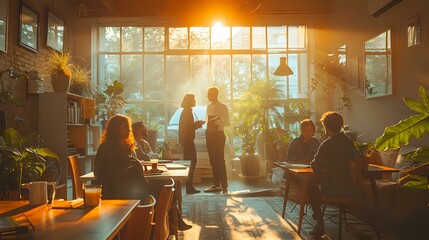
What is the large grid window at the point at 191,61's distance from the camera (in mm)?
10891

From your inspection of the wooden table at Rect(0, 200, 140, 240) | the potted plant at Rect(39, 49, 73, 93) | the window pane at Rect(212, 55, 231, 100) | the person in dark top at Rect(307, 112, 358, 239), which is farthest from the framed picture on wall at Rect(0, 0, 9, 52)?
the window pane at Rect(212, 55, 231, 100)

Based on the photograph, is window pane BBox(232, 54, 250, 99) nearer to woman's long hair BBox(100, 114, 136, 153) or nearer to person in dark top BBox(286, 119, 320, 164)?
person in dark top BBox(286, 119, 320, 164)

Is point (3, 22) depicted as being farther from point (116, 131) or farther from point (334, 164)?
point (334, 164)

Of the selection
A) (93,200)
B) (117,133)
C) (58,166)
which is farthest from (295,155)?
(93,200)

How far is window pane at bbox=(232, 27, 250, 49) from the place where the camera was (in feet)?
36.5

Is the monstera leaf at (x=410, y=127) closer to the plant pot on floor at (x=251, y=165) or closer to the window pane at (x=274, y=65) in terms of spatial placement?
the plant pot on floor at (x=251, y=165)

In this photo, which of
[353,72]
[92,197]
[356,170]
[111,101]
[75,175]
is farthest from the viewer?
[111,101]

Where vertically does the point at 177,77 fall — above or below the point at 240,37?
below

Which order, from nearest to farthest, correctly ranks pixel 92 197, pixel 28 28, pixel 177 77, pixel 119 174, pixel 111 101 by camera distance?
1. pixel 92 197
2. pixel 119 174
3. pixel 28 28
4. pixel 111 101
5. pixel 177 77

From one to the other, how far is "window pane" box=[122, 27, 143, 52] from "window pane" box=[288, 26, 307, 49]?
3461 millimetres

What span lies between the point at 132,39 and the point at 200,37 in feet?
5.10

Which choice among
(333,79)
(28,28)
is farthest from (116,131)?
(333,79)

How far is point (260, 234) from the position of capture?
497 cm

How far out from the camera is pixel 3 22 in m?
6.29
